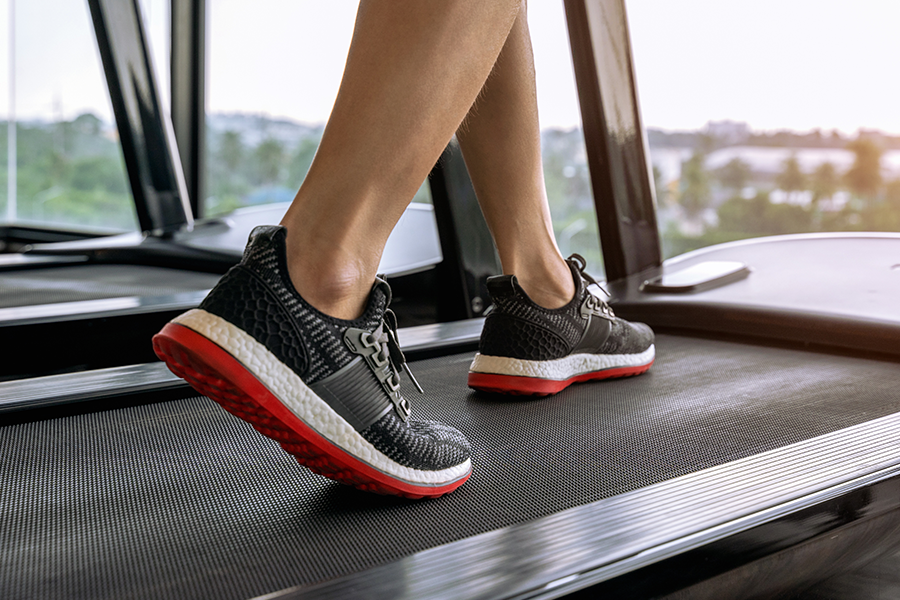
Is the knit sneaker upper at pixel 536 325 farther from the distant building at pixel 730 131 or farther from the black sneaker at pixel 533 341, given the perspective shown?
the distant building at pixel 730 131

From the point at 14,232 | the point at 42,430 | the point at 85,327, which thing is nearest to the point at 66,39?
the point at 14,232

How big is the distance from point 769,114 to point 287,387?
1903 millimetres

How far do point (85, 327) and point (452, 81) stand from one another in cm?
132

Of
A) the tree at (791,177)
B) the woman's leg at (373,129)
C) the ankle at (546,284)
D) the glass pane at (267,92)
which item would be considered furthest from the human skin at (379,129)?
the glass pane at (267,92)

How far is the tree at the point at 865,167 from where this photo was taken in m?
1.92

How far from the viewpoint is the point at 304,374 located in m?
0.66

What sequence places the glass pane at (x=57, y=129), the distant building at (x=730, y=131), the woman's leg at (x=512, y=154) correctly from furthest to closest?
the glass pane at (x=57, y=129)
the distant building at (x=730, y=131)
the woman's leg at (x=512, y=154)

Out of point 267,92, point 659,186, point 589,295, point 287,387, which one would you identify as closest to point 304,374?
point 287,387

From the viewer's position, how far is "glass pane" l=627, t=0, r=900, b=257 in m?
1.91

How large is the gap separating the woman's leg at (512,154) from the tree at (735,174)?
1.27 metres

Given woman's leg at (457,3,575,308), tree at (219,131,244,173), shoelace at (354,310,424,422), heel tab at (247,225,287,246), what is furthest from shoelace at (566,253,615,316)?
tree at (219,131,244,173)

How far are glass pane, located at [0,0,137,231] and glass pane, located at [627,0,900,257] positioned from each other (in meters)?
3.65

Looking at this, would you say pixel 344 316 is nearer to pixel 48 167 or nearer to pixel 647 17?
pixel 647 17

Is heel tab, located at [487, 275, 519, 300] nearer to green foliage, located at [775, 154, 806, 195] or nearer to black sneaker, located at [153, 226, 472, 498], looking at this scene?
black sneaker, located at [153, 226, 472, 498]
